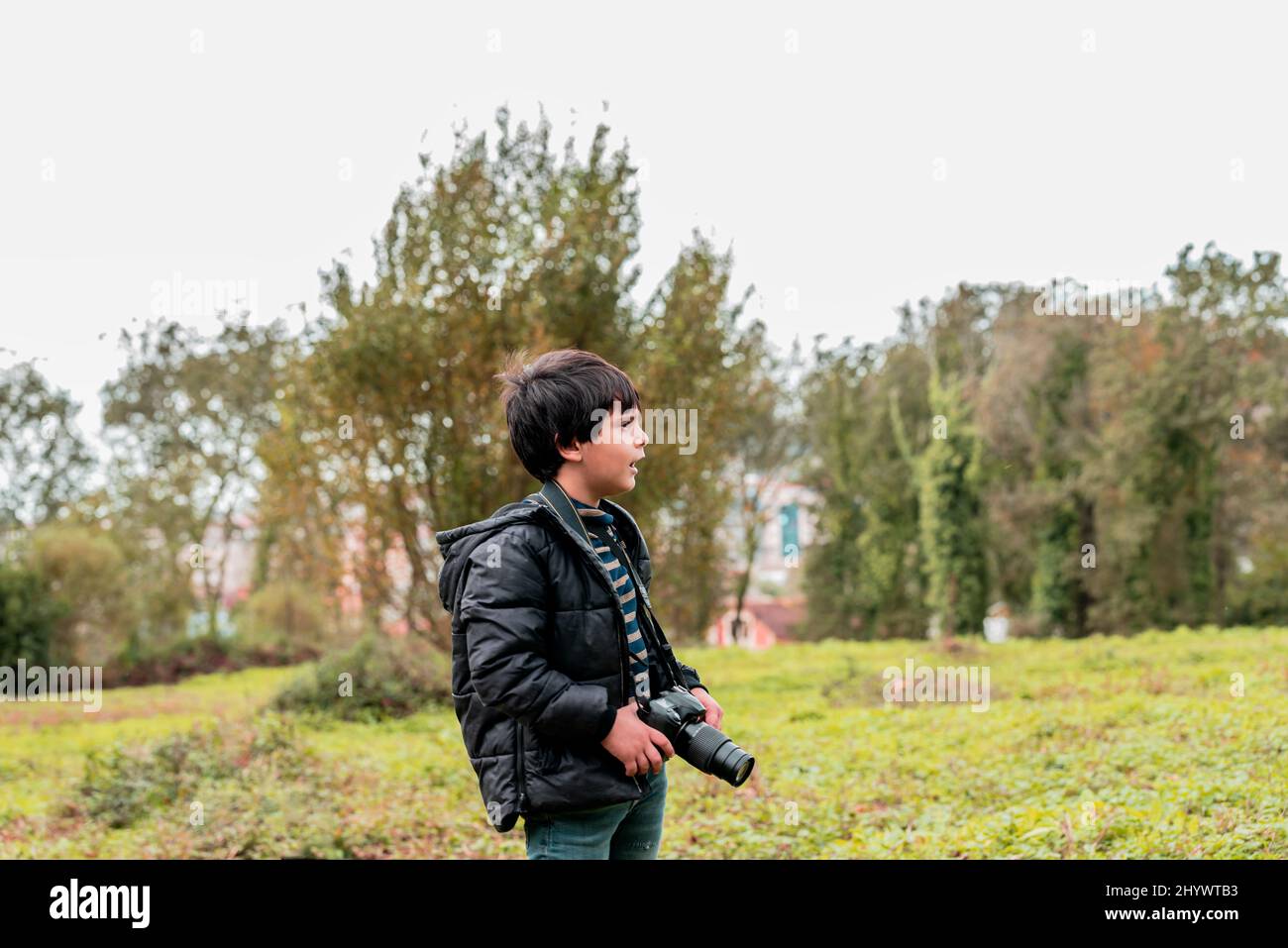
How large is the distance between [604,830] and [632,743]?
0.83 ft

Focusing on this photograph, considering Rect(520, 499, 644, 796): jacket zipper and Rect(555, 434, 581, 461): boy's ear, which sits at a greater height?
Rect(555, 434, 581, 461): boy's ear

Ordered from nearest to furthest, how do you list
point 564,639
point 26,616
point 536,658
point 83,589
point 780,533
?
point 536,658, point 564,639, point 26,616, point 83,589, point 780,533

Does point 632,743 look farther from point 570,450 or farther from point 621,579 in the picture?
point 570,450

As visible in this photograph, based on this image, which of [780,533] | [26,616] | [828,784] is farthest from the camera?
[780,533]

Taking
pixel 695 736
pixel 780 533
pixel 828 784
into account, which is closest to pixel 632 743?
pixel 695 736

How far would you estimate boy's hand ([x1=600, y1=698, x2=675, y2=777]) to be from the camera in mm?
2479

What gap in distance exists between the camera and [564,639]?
101 inches

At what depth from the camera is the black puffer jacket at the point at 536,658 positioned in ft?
8.02

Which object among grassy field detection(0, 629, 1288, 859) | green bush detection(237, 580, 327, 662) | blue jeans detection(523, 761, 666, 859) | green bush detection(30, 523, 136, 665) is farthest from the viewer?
green bush detection(237, 580, 327, 662)

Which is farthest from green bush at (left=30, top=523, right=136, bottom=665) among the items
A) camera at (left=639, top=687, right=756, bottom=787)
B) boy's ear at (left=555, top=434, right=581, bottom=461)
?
camera at (left=639, top=687, right=756, bottom=787)

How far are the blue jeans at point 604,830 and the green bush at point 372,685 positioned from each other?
1018cm

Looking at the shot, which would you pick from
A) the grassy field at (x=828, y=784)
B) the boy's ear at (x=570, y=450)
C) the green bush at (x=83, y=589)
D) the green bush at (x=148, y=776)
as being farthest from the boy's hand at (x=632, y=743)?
the green bush at (x=83, y=589)

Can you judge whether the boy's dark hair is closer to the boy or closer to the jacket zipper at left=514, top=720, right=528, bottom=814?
the boy

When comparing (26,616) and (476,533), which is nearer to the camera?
(476,533)
